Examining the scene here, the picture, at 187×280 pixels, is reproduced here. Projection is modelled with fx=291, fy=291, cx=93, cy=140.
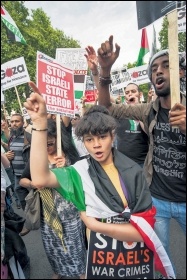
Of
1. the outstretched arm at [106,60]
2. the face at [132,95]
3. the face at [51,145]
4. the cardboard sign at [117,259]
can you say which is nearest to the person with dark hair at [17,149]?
the face at [132,95]

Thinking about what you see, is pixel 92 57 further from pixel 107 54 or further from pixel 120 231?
pixel 120 231

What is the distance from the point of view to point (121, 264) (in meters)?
1.39

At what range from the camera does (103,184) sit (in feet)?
4.95

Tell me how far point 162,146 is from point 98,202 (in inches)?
28.3

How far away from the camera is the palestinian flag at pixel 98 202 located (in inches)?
57.2

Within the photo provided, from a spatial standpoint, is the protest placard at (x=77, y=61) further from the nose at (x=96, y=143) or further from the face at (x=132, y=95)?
the nose at (x=96, y=143)

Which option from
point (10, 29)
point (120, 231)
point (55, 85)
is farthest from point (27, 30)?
point (120, 231)

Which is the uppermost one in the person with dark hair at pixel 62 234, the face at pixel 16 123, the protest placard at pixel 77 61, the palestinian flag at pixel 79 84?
the protest placard at pixel 77 61

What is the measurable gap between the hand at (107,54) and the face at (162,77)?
0.97ft

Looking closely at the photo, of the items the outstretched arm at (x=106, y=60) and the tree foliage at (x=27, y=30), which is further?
the outstretched arm at (x=106, y=60)

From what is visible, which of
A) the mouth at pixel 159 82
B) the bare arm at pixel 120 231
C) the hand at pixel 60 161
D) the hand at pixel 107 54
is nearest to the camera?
the bare arm at pixel 120 231

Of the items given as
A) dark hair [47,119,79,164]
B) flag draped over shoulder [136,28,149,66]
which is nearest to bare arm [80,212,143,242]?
dark hair [47,119,79,164]

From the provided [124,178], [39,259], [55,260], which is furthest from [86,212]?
[39,259]

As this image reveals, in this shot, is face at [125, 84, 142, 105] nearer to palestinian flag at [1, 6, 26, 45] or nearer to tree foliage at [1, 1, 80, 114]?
tree foliage at [1, 1, 80, 114]
